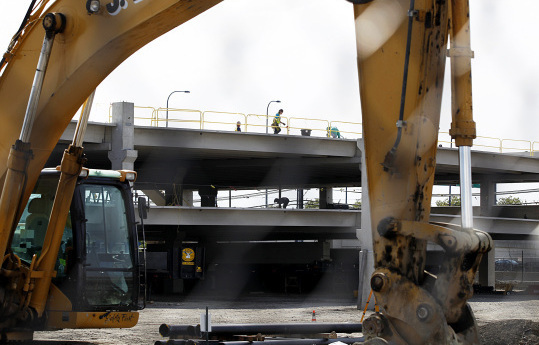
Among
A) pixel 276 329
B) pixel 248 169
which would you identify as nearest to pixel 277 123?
pixel 248 169

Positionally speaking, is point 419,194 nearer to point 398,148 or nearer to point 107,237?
point 398,148

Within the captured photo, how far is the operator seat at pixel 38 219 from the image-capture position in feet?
32.9

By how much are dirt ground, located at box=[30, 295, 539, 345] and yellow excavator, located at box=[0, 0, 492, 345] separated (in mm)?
1174

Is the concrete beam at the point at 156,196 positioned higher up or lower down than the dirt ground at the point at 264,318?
higher up

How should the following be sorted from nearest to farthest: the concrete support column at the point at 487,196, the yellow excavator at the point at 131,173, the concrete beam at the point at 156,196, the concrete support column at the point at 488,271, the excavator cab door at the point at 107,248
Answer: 1. the yellow excavator at the point at 131,173
2. the excavator cab door at the point at 107,248
3. the concrete support column at the point at 488,271
4. the concrete support column at the point at 487,196
5. the concrete beam at the point at 156,196

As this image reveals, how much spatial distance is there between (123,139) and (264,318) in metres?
13.2

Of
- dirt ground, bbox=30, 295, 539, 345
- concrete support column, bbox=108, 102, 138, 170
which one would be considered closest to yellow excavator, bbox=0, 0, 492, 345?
dirt ground, bbox=30, 295, 539, 345

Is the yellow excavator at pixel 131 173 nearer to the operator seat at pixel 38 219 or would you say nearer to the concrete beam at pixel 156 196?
the operator seat at pixel 38 219

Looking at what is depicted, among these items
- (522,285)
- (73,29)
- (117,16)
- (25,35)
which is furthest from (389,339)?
(522,285)

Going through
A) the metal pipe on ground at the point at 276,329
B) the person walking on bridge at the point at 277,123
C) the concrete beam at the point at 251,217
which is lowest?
the metal pipe on ground at the point at 276,329

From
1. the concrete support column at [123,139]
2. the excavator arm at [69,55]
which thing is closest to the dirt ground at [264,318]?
the excavator arm at [69,55]

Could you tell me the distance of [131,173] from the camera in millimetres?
10969

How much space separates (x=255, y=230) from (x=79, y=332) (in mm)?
29288

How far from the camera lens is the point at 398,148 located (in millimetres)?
5773
